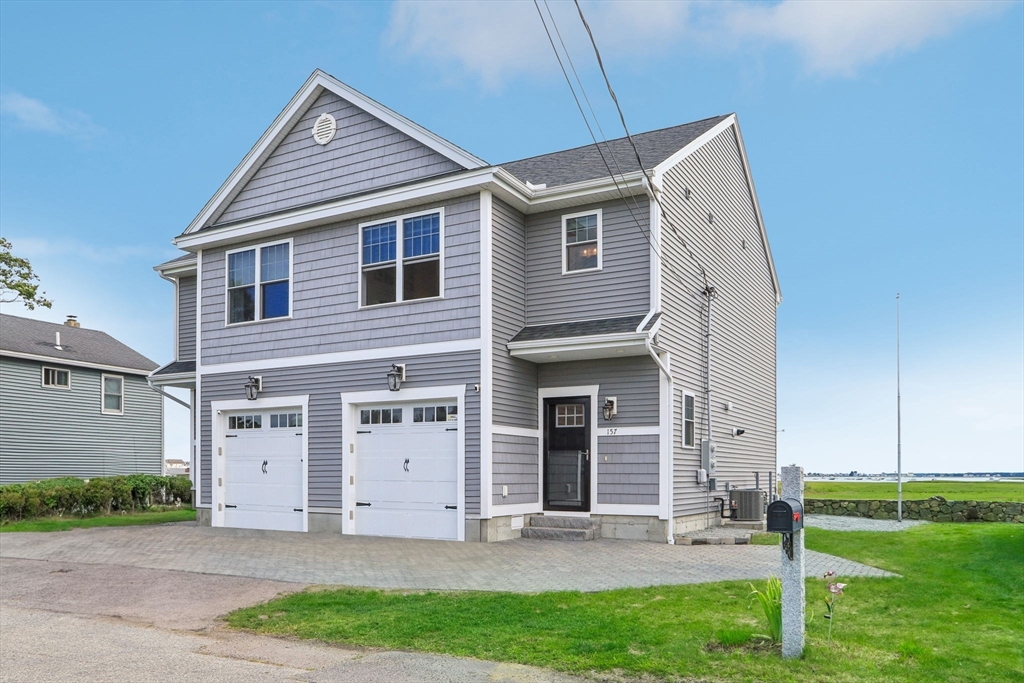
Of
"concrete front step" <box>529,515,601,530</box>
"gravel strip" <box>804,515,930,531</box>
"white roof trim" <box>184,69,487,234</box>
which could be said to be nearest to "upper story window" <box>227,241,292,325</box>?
"white roof trim" <box>184,69,487,234</box>

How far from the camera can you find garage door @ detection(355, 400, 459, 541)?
14375 millimetres

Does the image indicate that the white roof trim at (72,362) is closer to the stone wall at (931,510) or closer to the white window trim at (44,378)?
the white window trim at (44,378)

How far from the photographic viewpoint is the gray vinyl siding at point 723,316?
595 inches

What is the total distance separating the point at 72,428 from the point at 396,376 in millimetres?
18530

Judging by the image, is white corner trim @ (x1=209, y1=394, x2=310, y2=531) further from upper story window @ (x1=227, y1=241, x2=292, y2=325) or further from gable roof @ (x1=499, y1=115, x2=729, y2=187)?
Result: gable roof @ (x1=499, y1=115, x2=729, y2=187)

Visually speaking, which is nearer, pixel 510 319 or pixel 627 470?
pixel 627 470

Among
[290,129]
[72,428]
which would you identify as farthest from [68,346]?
[290,129]

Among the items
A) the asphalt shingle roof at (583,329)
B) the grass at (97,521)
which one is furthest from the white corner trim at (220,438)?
the asphalt shingle roof at (583,329)

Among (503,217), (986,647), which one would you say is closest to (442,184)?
(503,217)

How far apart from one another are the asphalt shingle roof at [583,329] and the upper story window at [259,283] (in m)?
5.20

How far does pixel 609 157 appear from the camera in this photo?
16609 mm

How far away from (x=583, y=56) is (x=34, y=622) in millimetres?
8312

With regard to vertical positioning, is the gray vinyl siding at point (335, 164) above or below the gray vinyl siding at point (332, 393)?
above

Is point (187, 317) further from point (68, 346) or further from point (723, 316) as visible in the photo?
point (723, 316)
